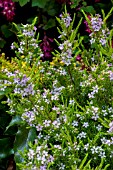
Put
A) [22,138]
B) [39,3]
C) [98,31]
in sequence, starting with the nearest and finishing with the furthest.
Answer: [98,31]
[22,138]
[39,3]

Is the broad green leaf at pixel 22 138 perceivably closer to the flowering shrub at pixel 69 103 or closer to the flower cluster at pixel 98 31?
the flowering shrub at pixel 69 103

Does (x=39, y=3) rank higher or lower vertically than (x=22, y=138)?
higher

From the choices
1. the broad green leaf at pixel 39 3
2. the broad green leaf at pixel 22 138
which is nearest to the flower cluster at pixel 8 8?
the broad green leaf at pixel 39 3

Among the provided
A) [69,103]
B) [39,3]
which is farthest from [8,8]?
[69,103]

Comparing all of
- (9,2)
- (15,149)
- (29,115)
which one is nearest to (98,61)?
(29,115)

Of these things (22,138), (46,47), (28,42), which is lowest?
(22,138)

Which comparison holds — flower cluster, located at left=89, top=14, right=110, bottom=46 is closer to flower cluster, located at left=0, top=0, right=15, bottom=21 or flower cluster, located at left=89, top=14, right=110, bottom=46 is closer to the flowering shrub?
the flowering shrub

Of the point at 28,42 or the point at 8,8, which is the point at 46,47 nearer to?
the point at 8,8

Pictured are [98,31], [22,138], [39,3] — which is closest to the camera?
[98,31]
